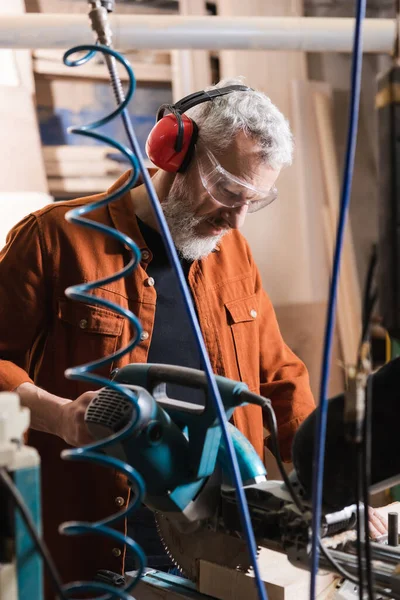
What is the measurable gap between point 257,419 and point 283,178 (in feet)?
5.21

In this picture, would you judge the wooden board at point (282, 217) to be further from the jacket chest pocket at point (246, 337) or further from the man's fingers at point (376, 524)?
the man's fingers at point (376, 524)

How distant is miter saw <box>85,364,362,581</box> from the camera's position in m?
1.04

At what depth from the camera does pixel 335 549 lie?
104cm

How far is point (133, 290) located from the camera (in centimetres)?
184

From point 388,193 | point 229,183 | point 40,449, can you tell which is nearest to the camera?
point 388,193

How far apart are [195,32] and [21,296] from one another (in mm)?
1171

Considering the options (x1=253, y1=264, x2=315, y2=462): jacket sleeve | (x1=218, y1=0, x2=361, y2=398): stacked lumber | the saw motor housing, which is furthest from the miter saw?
(x1=218, y1=0, x2=361, y2=398): stacked lumber

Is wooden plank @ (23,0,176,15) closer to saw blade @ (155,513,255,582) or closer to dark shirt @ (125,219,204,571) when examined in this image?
dark shirt @ (125,219,204,571)

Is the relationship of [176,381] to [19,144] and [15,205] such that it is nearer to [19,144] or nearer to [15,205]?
[15,205]

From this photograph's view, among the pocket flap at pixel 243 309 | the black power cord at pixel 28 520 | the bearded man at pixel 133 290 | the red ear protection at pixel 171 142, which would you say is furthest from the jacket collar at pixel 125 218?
the black power cord at pixel 28 520

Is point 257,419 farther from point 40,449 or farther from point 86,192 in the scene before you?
point 86,192

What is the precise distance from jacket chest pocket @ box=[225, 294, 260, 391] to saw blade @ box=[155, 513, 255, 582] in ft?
2.49

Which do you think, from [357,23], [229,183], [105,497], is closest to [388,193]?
[357,23]

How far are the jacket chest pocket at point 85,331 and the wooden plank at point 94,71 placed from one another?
4.16ft
